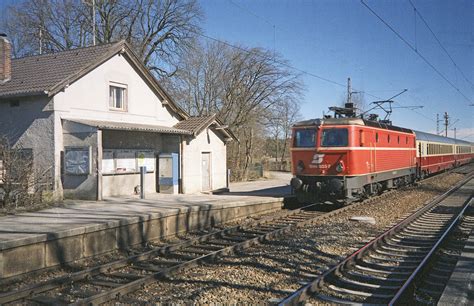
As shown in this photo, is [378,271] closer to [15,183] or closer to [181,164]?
[15,183]

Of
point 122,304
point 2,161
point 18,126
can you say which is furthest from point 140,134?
point 122,304

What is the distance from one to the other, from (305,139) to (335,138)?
1.16 metres

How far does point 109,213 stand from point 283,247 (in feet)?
16.4

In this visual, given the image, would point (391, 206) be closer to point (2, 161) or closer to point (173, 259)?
point (173, 259)

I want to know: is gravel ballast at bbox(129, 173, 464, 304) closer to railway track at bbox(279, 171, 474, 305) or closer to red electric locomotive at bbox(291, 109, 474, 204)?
railway track at bbox(279, 171, 474, 305)

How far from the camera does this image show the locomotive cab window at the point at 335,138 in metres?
15.3

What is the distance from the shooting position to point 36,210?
12.7m

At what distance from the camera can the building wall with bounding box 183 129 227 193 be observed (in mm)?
19719

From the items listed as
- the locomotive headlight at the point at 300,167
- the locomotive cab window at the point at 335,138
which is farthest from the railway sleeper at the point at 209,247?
the locomotive cab window at the point at 335,138

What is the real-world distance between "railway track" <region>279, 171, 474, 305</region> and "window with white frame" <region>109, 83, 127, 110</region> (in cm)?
1184

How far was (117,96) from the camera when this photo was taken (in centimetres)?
1819

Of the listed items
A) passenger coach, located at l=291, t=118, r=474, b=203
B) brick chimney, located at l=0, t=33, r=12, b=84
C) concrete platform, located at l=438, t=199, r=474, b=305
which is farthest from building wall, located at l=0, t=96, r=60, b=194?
concrete platform, located at l=438, t=199, r=474, b=305

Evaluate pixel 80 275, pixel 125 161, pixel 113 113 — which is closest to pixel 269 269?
pixel 80 275

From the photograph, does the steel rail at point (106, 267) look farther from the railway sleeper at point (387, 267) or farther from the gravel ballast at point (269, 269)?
the railway sleeper at point (387, 267)
